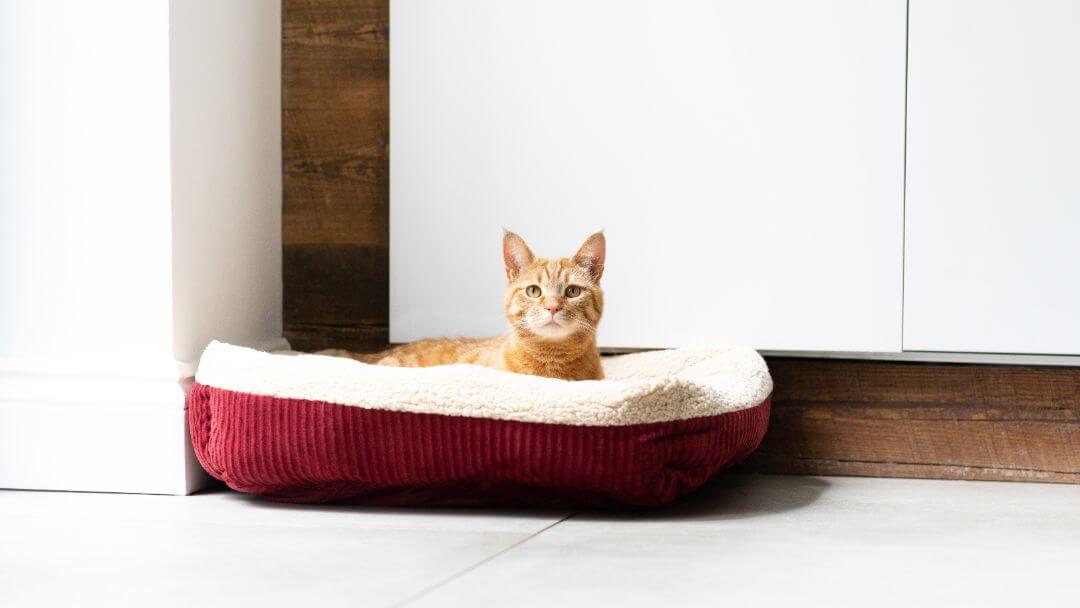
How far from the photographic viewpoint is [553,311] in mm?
1596

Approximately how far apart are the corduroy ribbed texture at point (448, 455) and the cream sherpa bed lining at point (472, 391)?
0.01m

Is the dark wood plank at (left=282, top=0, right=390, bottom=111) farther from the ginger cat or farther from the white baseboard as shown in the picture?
the white baseboard

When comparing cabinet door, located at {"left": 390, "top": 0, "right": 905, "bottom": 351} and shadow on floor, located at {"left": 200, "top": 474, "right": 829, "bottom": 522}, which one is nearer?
shadow on floor, located at {"left": 200, "top": 474, "right": 829, "bottom": 522}

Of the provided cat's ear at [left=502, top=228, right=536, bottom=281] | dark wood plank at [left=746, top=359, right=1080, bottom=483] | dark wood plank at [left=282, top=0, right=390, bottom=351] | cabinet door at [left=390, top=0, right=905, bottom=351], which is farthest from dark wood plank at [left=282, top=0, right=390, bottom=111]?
dark wood plank at [left=746, top=359, right=1080, bottom=483]

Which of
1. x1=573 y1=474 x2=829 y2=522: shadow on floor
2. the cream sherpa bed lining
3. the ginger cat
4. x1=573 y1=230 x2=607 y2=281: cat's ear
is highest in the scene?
x1=573 y1=230 x2=607 y2=281: cat's ear

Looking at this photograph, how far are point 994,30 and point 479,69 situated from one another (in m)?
0.79

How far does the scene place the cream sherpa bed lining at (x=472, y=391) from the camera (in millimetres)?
1377

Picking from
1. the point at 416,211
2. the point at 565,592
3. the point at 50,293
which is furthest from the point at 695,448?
the point at 50,293

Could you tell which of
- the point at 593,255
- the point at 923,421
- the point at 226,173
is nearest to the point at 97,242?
the point at 226,173

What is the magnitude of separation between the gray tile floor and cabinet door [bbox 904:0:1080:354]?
0.89 feet

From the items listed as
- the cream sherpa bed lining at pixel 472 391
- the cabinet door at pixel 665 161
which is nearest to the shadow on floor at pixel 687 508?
the cream sherpa bed lining at pixel 472 391

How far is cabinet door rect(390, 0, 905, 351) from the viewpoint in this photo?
1727 millimetres

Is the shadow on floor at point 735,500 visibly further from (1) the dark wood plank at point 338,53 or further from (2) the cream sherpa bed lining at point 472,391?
(1) the dark wood plank at point 338,53

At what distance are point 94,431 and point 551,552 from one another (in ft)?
2.49
